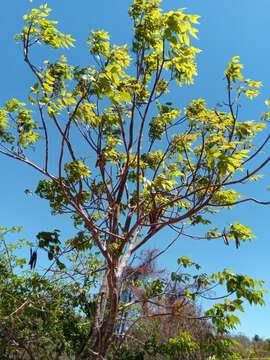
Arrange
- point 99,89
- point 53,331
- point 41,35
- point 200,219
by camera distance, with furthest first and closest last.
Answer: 1. point 53,331
2. point 200,219
3. point 41,35
4. point 99,89

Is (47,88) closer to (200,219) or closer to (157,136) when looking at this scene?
(157,136)

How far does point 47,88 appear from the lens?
430 centimetres

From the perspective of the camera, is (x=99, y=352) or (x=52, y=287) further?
(x=52, y=287)

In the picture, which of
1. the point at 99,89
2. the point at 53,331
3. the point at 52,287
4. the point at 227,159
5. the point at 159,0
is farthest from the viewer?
the point at 53,331

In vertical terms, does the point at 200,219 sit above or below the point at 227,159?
above

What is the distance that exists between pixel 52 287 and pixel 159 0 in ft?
14.2

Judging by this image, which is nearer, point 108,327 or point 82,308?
point 108,327

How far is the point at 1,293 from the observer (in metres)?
6.66

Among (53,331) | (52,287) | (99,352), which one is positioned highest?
(52,287)

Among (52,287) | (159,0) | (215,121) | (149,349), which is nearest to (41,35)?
(159,0)

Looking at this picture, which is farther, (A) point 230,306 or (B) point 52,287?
(B) point 52,287

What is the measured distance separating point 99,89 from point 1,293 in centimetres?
410

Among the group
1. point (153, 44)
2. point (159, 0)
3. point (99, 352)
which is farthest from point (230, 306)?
point (159, 0)

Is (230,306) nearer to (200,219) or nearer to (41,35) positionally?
(200,219)
